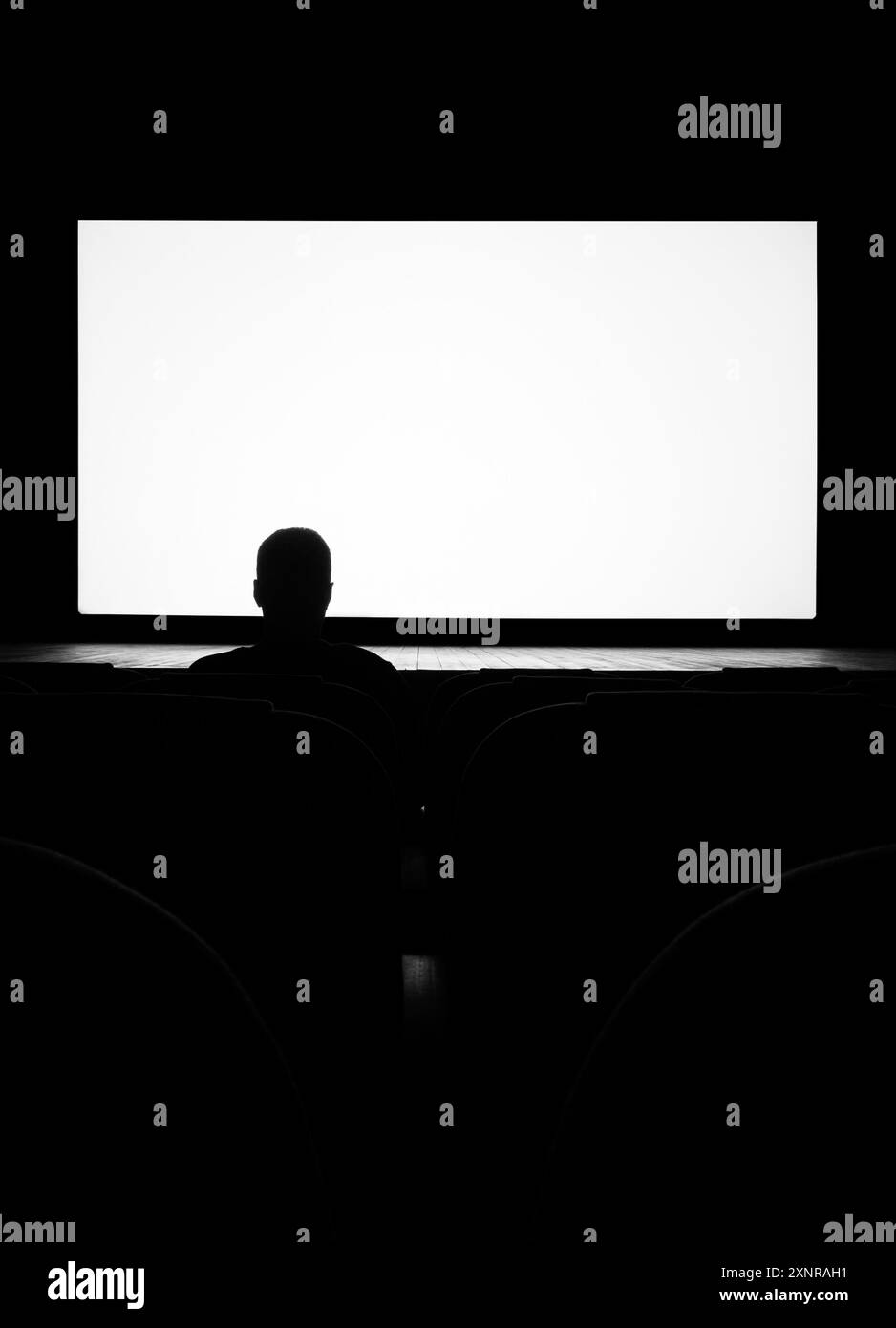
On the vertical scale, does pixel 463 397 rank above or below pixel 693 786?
above

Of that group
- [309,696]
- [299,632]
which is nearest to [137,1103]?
[309,696]

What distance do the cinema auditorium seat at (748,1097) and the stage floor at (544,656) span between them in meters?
3.82

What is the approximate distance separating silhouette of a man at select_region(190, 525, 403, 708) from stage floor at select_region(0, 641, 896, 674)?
184 cm

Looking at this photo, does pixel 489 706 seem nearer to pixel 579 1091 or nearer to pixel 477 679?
pixel 477 679

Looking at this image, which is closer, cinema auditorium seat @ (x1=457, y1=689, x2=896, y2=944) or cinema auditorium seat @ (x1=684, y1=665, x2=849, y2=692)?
cinema auditorium seat @ (x1=457, y1=689, x2=896, y2=944)

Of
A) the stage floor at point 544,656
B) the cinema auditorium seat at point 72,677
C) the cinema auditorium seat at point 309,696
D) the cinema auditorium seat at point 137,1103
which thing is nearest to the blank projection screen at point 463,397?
the stage floor at point 544,656

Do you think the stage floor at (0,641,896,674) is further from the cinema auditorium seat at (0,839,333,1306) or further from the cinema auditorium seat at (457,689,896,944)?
the cinema auditorium seat at (0,839,333,1306)

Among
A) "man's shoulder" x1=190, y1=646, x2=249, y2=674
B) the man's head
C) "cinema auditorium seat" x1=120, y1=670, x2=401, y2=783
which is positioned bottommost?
"cinema auditorium seat" x1=120, y1=670, x2=401, y2=783

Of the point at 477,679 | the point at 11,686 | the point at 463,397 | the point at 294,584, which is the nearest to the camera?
the point at 11,686

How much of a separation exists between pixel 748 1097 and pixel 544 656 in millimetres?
5407

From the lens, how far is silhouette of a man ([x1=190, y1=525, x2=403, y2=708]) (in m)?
2.20

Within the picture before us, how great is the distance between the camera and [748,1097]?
41 centimetres

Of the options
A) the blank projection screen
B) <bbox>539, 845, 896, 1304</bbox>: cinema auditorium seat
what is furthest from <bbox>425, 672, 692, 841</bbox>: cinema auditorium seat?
the blank projection screen
